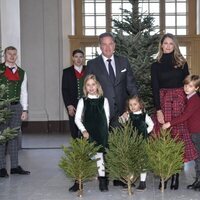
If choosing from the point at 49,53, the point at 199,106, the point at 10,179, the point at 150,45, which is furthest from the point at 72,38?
the point at 199,106

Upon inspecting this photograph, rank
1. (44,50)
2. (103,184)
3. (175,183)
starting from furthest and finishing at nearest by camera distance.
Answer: (44,50) → (175,183) → (103,184)

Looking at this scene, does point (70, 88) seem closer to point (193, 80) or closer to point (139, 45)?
point (139, 45)

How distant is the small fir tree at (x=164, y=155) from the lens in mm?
6234

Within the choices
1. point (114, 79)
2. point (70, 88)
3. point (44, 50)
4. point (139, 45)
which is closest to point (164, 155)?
point (114, 79)

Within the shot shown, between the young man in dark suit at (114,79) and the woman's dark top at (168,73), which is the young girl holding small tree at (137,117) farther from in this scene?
the woman's dark top at (168,73)

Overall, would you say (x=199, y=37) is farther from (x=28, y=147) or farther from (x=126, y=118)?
(x=126, y=118)

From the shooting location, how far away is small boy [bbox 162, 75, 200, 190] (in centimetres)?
659

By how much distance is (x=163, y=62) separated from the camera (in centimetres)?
690

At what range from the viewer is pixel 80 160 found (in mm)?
6277

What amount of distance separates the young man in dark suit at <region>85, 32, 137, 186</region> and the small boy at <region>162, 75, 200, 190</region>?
25.5 inches

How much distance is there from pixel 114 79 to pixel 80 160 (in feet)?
4.00

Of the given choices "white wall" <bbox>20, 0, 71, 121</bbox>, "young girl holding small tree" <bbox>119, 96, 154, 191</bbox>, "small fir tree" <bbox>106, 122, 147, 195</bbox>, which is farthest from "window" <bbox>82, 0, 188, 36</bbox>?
"small fir tree" <bbox>106, 122, 147, 195</bbox>

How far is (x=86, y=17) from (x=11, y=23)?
475 cm

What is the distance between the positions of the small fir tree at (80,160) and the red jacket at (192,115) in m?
1.07
